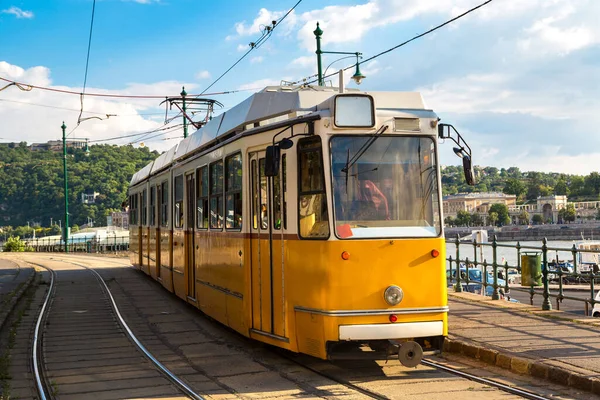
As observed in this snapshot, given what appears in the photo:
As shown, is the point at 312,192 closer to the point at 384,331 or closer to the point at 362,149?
the point at 362,149

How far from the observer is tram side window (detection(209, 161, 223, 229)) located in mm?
10070

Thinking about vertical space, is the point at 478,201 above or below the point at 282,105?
above

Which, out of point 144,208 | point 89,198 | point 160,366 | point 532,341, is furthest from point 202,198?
point 89,198

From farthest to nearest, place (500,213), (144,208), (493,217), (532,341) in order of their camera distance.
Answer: (500,213) < (493,217) < (144,208) < (532,341)

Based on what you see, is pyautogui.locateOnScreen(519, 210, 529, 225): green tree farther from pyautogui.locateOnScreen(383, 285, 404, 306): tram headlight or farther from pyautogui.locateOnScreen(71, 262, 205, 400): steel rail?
pyautogui.locateOnScreen(383, 285, 404, 306): tram headlight

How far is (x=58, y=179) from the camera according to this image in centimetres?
7400

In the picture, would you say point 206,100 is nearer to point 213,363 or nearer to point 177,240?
point 177,240

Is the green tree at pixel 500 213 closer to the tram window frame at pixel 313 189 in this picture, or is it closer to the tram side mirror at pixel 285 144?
the tram window frame at pixel 313 189

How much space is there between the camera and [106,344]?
10.5m

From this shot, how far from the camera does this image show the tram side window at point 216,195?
10.1 metres

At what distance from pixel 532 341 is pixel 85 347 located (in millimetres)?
6206

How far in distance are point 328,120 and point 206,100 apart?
1503 centimetres

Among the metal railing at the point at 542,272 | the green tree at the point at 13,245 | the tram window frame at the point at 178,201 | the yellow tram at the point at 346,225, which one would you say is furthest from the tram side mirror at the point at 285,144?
the green tree at the point at 13,245

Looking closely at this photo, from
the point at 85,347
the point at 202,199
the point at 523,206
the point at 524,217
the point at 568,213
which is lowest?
the point at 85,347
